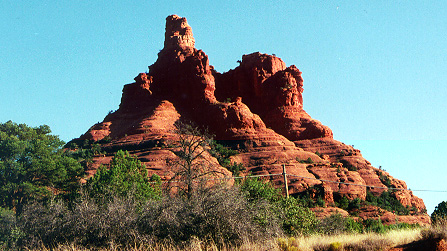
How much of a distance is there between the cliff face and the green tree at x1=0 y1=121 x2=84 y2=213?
577cm

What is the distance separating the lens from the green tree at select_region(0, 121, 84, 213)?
4528cm

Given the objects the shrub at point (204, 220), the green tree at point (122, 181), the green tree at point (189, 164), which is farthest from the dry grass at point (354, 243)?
the green tree at point (122, 181)

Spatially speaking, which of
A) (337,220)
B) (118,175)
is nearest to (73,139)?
(118,175)

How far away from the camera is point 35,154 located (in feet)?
166

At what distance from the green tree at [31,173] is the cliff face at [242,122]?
5.77 m

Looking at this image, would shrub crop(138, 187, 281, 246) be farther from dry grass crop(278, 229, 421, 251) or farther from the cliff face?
the cliff face

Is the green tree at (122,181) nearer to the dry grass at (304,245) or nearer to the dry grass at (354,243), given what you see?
the dry grass at (304,245)

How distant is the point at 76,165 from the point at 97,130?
79.5 ft

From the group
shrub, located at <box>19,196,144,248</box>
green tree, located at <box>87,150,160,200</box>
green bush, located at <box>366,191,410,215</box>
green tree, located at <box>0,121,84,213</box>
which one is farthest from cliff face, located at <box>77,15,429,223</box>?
shrub, located at <box>19,196,144,248</box>

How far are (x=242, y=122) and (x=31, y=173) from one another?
3399 centimetres

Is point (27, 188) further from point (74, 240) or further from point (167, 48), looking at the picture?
point (167, 48)

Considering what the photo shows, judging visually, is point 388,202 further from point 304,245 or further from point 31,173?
point 304,245

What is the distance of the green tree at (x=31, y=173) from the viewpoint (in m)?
45.3

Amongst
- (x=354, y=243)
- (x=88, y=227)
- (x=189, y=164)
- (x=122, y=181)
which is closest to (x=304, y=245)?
(x=354, y=243)
